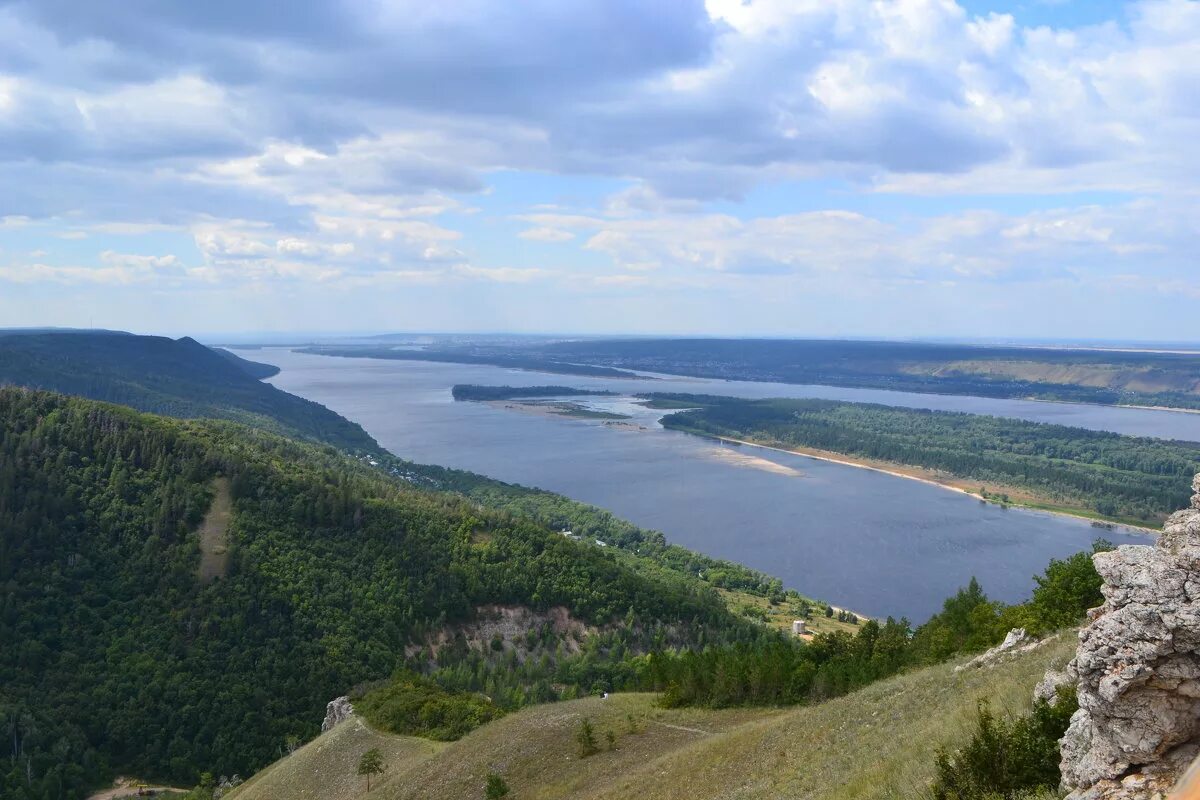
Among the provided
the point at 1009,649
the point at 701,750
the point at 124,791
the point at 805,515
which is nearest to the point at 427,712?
the point at 701,750

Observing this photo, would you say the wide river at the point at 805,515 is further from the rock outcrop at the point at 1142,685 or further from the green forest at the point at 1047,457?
the rock outcrop at the point at 1142,685

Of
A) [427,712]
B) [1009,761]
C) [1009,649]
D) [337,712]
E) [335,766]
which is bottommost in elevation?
[337,712]

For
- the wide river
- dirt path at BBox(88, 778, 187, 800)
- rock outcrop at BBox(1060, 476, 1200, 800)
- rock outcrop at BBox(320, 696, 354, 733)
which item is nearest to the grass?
the wide river

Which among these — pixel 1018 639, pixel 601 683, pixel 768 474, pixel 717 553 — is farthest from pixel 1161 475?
pixel 1018 639

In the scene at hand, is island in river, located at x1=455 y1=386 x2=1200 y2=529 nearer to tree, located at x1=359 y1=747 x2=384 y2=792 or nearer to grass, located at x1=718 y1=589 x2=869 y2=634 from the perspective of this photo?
grass, located at x1=718 y1=589 x2=869 y2=634

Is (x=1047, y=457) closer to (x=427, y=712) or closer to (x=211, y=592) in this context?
(x=211, y=592)

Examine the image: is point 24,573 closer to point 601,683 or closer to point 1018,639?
point 601,683

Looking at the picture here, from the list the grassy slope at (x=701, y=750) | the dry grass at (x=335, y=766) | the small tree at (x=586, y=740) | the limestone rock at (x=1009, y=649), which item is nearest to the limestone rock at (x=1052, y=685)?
the grassy slope at (x=701, y=750)
